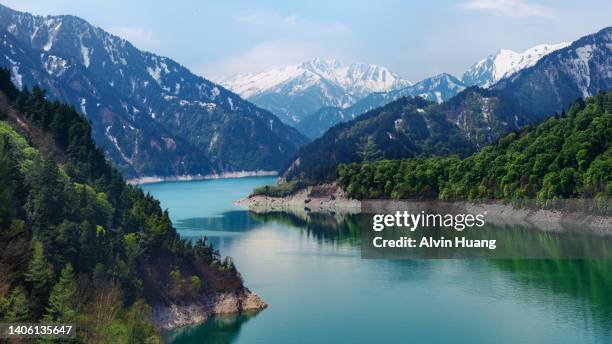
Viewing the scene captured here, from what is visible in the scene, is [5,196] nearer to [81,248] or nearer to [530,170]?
[81,248]

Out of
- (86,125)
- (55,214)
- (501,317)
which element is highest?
(86,125)

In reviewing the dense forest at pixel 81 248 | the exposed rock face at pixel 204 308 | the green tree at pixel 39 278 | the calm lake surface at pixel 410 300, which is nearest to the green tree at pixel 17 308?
the dense forest at pixel 81 248

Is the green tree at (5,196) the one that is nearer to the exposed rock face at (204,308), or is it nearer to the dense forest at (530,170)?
the exposed rock face at (204,308)

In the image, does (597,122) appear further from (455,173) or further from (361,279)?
(361,279)

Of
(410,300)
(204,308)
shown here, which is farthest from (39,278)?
(410,300)

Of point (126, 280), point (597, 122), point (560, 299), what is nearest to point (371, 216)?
point (597, 122)
